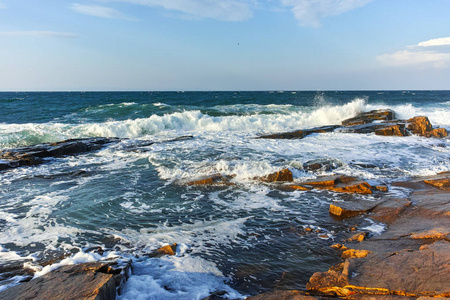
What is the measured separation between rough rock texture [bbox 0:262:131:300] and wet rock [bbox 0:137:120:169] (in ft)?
27.3

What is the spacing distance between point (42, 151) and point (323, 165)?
9.95 metres

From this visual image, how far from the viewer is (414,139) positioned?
13.9m

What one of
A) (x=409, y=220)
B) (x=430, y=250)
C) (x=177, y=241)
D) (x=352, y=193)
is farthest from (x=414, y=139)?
(x=177, y=241)

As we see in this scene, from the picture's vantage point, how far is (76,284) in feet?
10.2

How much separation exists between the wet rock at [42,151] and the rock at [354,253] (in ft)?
33.7

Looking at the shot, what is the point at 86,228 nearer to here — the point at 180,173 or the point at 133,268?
the point at 133,268

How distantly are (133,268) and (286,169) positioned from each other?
16.7 feet

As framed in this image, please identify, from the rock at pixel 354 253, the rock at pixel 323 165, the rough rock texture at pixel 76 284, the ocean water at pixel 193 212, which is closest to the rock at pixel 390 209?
the ocean water at pixel 193 212

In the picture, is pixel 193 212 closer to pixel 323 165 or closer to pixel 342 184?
pixel 342 184

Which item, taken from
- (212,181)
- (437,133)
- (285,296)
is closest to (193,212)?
(212,181)

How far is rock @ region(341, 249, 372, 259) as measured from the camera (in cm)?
393

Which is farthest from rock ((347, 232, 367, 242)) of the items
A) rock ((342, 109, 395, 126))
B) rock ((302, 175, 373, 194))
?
rock ((342, 109, 395, 126))

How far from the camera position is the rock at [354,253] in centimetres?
393

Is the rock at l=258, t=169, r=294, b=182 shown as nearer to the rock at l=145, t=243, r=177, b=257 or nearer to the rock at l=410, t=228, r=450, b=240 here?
the rock at l=410, t=228, r=450, b=240
